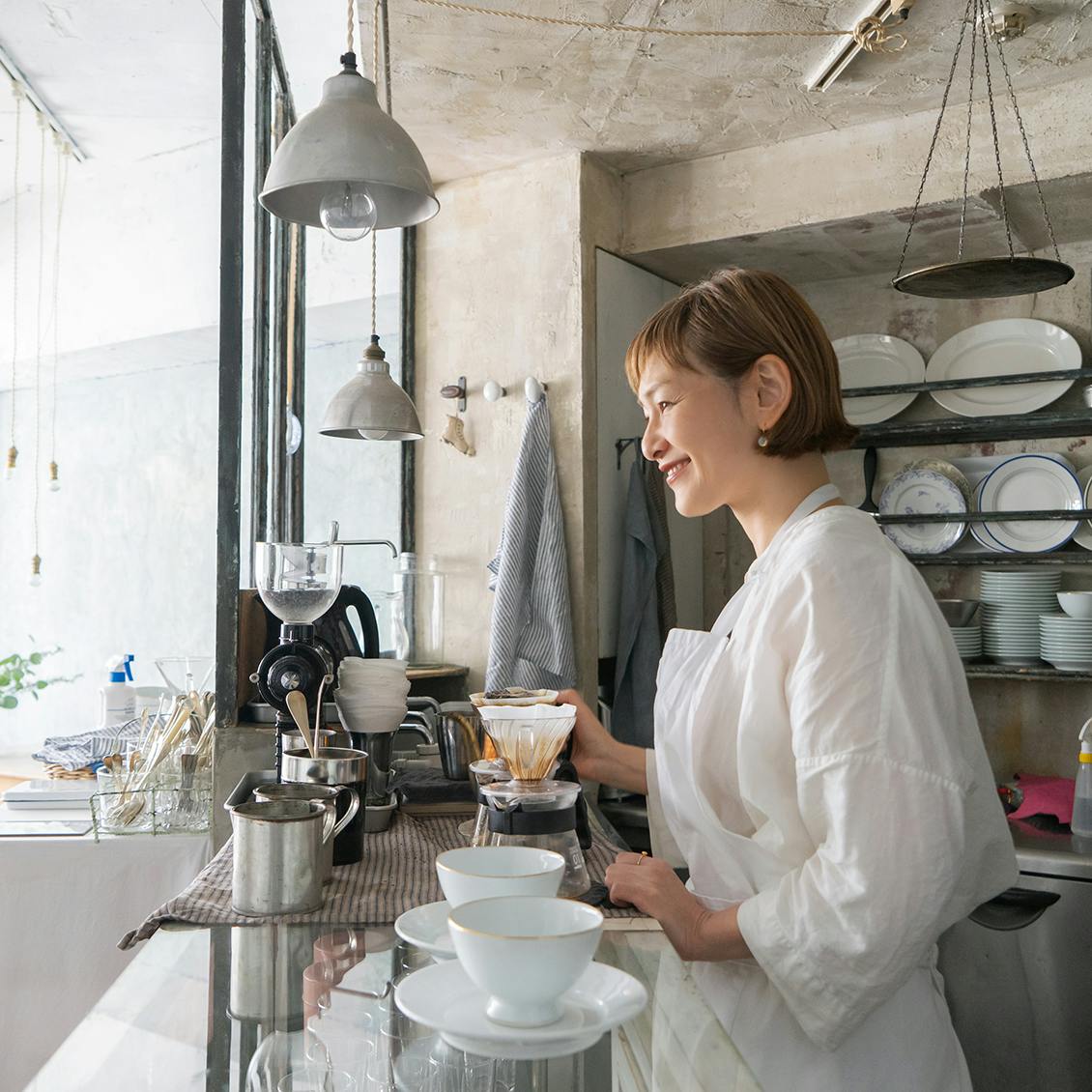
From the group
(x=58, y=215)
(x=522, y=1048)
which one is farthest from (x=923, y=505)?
(x=58, y=215)

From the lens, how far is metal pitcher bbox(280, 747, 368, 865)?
1.48 m

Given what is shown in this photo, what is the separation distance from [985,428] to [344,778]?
9.06 feet

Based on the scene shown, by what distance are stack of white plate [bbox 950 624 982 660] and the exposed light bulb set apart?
96.2 inches

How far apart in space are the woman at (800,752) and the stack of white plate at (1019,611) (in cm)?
231

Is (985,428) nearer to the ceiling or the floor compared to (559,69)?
nearer to the floor

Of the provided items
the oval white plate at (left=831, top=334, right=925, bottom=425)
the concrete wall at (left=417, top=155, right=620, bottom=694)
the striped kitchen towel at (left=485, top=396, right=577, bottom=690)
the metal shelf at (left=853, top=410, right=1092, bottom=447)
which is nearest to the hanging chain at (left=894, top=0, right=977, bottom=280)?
the oval white plate at (left=831, top=334, right=925, bottom=425)

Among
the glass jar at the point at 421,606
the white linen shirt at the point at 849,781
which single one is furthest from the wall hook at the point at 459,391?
the white linen shirt at the point at 849,781

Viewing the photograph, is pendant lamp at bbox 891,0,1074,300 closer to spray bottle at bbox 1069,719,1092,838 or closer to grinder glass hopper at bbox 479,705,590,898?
spray bottle at bbox 1069,719,1092,838

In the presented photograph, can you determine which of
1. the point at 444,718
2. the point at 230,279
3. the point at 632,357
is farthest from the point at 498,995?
the point at 230,279

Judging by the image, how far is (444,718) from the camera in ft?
6.74

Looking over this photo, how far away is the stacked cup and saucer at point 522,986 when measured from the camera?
0.76 m

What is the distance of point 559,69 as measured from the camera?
3.01m

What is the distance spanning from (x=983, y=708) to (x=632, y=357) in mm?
2778

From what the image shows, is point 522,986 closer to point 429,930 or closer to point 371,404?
point 429,930
